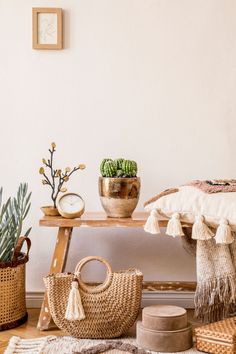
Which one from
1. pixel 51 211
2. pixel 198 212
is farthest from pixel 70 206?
pixel 198 212

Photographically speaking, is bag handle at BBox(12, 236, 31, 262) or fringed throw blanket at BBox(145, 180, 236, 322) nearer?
fringed throw blanket at BBox(145, 180, 236, 322)

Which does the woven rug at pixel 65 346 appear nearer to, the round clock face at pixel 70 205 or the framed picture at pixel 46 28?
the round clock face at pixel 70 205

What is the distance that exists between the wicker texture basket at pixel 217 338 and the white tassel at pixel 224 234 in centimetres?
33

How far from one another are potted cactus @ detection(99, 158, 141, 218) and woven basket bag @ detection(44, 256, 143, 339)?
0.35 m

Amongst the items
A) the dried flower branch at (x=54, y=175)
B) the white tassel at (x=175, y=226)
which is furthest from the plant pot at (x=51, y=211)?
→ the white tassel at (x=175, y=226)

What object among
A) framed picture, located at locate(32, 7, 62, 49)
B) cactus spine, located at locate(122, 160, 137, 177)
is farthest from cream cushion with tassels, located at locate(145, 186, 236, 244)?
framed picture, located at locate(32, 7, 62, 49)

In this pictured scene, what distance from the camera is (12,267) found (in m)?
2.63

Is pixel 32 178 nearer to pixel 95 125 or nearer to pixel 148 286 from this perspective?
pixel 95 125

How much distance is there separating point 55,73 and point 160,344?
1.48 meters

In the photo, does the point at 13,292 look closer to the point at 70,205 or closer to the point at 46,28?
the point at 70,205

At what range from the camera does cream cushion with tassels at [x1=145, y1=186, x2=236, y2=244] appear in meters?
2.39

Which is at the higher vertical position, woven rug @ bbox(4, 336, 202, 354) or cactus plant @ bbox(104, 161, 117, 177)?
cactus plant @ bbox(104, 161, 117, 177)

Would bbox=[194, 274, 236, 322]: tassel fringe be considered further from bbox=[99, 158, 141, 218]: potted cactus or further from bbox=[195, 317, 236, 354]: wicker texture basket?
bbox=[99, 158, 141, 218]: potted cactus

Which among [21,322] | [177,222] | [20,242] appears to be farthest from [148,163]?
[21,322]
